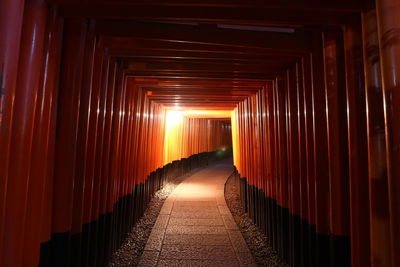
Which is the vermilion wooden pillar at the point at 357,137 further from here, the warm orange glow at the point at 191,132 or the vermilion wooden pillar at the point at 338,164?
the warm orange glow at the point at 191,132

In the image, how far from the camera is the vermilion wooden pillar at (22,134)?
4.98ft

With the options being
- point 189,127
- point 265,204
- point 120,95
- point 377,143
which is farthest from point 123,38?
point 189,127

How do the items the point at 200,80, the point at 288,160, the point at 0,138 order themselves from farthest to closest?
1. the point at 200,80
2. the point at 288,160
3. the point at 0,138

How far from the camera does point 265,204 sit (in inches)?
194

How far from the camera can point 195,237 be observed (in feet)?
16.1

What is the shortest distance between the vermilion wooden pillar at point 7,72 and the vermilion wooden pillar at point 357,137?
2.39m

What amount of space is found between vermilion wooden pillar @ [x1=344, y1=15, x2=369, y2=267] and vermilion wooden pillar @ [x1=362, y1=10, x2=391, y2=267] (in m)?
0.26

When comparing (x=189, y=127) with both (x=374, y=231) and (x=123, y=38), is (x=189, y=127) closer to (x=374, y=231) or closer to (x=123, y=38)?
(x=123, y=38)

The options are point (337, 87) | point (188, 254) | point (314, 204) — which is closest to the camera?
point (337, 87)

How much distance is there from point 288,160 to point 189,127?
30.1 ft

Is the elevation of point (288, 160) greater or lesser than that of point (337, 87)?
lesser

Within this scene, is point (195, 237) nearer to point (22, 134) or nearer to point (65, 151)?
point (65, 151)

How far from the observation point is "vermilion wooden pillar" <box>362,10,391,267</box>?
65.6 inches

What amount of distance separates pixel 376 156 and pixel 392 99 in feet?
1.34
